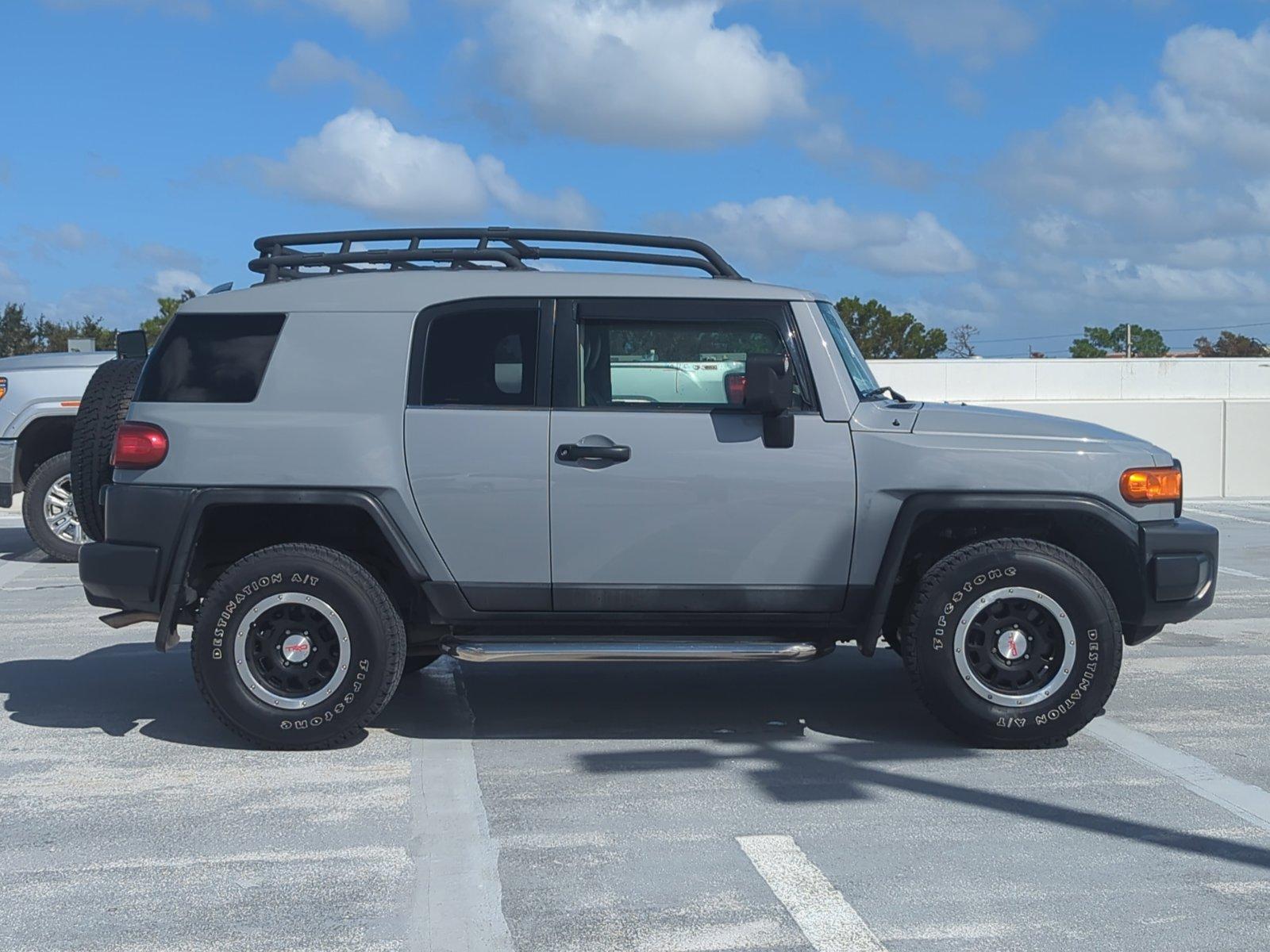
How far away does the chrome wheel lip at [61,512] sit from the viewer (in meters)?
11.6

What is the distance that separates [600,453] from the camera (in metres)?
5.80

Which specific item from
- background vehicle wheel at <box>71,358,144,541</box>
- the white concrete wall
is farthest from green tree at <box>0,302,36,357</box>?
background vehicle wheel at <box>71,358,144,541</box>

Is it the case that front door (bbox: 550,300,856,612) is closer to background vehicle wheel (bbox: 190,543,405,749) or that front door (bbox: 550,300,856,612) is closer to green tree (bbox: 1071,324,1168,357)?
background vehicle wheel (bbox: 190,543,405,749)

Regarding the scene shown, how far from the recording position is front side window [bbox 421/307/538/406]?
5941mm

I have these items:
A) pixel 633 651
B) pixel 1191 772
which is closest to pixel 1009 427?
pixel 1191 772

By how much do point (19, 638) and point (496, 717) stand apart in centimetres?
360

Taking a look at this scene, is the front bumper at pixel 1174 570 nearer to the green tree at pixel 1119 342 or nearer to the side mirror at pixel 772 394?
the side mirror at pixel 772 394

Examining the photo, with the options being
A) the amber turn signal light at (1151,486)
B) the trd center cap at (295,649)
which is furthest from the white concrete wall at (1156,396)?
the trd center cap at (295,649)

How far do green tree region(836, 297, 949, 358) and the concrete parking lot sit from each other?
47.1 m

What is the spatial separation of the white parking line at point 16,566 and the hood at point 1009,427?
298 inches

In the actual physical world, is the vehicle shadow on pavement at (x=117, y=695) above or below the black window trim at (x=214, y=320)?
below

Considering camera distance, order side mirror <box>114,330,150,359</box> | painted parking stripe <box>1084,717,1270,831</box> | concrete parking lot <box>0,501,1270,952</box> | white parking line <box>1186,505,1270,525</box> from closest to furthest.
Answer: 1. concrete parking lot <box>0,501,1270,952</box>
2. painted parking stripe <box>1084,717,1270,831</box>
3. side mirror <box>114,330,150,359</box>
4. white parking line <box>1186,505,1270,525</box>

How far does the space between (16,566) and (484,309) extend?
24.2 ft

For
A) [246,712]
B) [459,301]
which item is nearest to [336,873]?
[246,712]
